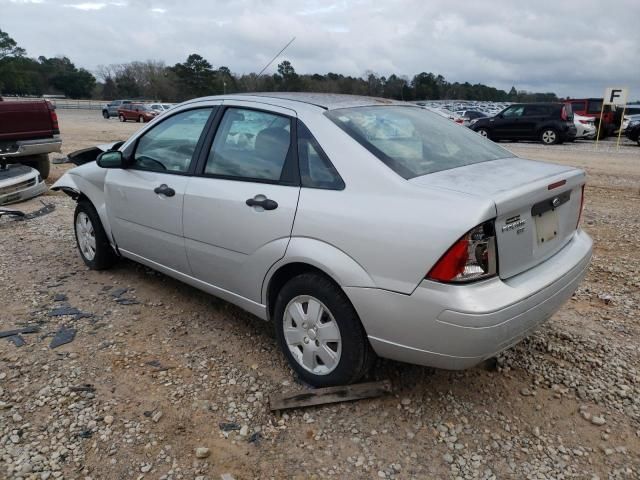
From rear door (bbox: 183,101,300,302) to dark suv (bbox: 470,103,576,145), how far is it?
1799 cm

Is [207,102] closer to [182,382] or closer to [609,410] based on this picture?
[182,382]

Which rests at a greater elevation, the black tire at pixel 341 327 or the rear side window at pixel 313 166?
the rear side window at pixel 313 166

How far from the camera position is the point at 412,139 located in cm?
306

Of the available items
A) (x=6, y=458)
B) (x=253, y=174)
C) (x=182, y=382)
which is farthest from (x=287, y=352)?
(x=6, y=458)

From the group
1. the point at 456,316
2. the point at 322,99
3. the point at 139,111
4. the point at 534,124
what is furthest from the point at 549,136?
the point at 139,111

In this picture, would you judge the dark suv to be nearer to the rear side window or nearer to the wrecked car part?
the rear side window

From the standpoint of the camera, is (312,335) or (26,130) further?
(26,130)

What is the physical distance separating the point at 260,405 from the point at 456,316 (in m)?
1.24

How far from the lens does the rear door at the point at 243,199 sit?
2.91m

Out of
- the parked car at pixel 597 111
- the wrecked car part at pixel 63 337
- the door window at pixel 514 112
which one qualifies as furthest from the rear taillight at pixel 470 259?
the parked car at pixel 597 111

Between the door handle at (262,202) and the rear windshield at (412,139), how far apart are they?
57cm

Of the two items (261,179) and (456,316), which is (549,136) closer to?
(261,179)

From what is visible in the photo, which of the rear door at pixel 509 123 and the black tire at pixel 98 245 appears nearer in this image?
the black tire at pixel 98 245

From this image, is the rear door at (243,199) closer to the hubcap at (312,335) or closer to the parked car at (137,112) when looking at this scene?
the hubcap at (312,335)
